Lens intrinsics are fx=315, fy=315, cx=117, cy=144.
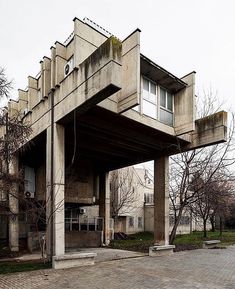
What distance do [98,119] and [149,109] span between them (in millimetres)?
3034

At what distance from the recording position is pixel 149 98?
16.0 metres

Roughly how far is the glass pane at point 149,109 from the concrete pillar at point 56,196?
419 cm

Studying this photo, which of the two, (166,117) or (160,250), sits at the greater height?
(166,117)

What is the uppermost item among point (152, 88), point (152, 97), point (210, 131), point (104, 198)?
point (152, 88)

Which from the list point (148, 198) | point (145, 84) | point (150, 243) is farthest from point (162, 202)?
point (148, 198)

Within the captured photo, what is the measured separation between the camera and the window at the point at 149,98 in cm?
1562

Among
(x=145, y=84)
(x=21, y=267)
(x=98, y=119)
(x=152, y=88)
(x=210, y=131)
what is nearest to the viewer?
(x=21, y=267)

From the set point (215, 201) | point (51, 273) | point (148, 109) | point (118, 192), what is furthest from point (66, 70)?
point (118, 192)

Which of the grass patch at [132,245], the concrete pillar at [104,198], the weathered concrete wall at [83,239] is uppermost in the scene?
the concrete pillar at [104,198]

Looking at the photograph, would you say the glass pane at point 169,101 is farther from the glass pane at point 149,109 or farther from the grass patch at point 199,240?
the grass patch at point 199,240

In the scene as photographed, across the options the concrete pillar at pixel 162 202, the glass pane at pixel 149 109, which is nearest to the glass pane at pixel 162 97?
the glass pane at pixel 149 109

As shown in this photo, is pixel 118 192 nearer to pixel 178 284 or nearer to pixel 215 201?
pixel 215 201

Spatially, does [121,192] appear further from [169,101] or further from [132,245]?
[169,101]

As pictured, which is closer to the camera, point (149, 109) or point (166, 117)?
point (149, 109)
